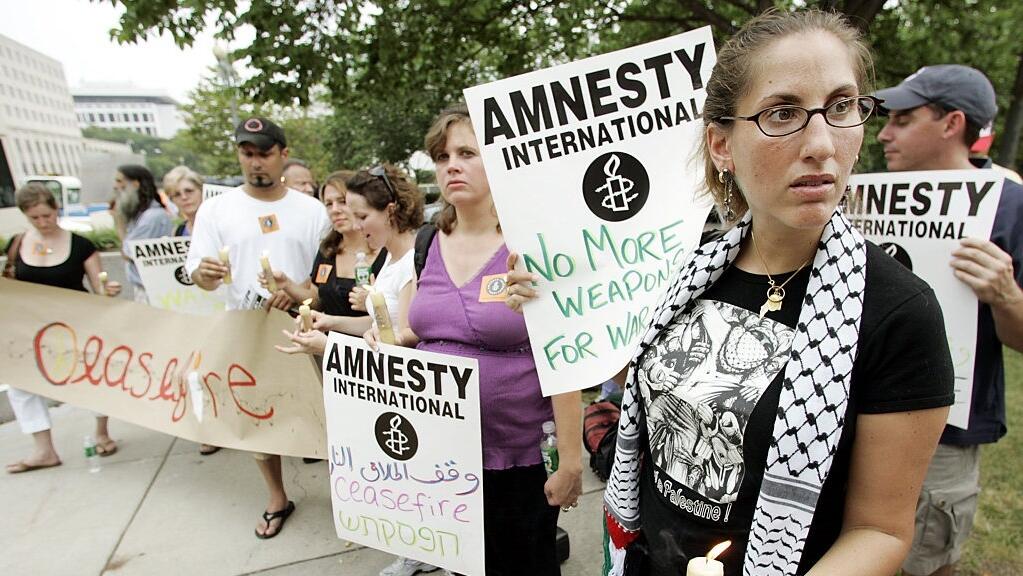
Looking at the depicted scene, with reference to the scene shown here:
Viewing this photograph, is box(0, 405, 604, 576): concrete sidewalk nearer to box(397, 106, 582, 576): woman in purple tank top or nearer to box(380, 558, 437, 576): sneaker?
box(380, 558, 437, 576): sneaker

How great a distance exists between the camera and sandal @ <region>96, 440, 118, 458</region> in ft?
14.2

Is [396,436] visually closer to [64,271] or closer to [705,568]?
[705,568]

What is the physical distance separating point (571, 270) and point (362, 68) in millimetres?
5302

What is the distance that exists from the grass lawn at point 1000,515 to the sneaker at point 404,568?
2579 millimetres

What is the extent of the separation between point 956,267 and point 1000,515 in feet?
7.48

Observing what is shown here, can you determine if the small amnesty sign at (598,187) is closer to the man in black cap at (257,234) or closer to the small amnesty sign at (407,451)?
the small amnesty sign at (407,451)

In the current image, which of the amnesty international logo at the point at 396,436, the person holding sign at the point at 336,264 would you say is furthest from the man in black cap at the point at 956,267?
the person holding sign at the point at 336,264

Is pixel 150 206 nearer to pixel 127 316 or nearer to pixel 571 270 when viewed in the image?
pixel 127 316

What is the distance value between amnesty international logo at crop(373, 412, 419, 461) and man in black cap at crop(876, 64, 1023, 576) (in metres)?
1.82

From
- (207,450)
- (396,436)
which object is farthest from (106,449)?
(396,436)

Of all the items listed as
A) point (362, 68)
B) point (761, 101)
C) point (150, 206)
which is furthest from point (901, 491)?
point (362, 68)

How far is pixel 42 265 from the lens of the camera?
13.2ft

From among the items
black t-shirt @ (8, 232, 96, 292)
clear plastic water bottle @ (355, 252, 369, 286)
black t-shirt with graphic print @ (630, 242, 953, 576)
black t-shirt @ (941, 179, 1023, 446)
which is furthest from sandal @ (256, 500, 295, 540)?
black t-shirt @ (941, 179, 1023, 446)

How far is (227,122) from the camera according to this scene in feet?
73.7
